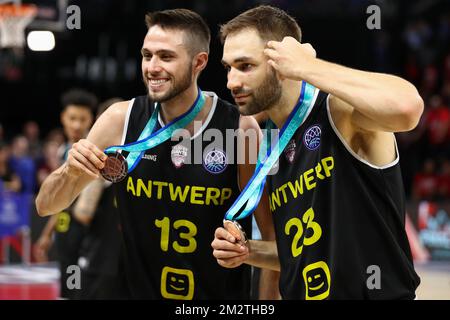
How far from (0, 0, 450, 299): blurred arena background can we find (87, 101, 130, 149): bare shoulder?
5553 millimetres

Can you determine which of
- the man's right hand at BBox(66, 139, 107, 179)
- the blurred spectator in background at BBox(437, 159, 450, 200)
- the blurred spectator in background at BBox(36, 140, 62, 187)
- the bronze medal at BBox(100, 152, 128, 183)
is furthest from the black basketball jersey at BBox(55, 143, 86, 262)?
the blurred spectator in background at BBox(437, 159, 450, 200)

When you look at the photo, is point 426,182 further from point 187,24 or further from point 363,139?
point 363,139

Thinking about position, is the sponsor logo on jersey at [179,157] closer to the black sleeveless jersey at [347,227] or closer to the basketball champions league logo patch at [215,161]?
the basketball champions league logo patch at [215,161]

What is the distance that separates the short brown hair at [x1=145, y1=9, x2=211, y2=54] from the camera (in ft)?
13.0

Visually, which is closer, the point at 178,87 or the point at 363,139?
the point at 363,139

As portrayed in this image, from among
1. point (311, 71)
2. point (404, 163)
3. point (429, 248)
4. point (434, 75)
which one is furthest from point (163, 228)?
point (434, 75)

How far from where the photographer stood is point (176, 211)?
4.09 meters

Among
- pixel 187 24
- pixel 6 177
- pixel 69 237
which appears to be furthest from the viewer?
pixel 6 177

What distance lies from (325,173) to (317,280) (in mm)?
476

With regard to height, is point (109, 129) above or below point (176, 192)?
above

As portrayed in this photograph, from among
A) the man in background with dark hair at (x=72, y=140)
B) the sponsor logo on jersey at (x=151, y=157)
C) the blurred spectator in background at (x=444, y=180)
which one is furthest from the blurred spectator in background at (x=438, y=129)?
the sponsor logo on jersey at (x=151, y=157)

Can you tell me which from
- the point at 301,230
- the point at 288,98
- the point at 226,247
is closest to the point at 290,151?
the point at 288,98

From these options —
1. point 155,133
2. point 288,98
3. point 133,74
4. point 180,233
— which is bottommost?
point 180,233

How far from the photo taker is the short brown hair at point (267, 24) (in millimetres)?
3483
